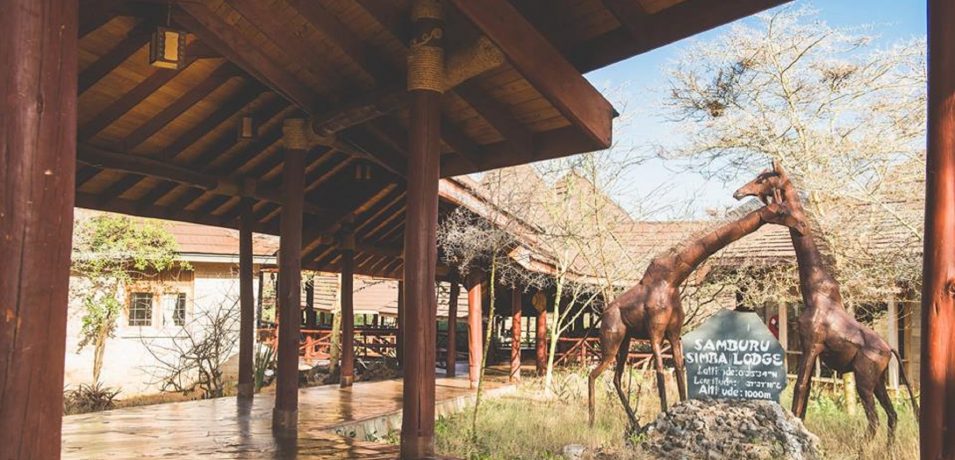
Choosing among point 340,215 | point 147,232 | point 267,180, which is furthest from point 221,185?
point 147,232

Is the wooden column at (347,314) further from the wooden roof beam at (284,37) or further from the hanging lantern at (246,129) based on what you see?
the wooden roof beam at (284,37)

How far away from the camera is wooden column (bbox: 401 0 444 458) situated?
5039 mm

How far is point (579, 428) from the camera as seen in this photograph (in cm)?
831

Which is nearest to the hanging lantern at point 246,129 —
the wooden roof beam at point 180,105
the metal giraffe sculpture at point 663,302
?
the wooden roof beam at point 180,105

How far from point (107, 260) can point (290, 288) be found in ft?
31.5

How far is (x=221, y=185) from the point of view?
9.38 meters

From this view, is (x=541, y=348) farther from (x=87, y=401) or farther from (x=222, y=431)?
(x=222, y=431)

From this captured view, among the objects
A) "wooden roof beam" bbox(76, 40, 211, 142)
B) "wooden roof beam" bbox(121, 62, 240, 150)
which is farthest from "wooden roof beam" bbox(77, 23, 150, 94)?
"wooden roof beam" bbox(121, 62, 240, 150)

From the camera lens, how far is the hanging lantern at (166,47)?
5684 millimetres

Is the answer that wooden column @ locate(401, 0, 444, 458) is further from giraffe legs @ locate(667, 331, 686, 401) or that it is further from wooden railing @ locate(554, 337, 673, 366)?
wooden railing @ locate(554, 337, 673, 366)

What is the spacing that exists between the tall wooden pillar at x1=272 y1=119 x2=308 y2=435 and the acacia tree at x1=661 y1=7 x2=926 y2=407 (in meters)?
7.35

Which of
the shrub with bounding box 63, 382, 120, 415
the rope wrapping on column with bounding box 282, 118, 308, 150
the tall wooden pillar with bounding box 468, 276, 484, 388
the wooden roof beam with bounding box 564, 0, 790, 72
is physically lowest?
the shrub with bounding box 63, 382, 120, 415

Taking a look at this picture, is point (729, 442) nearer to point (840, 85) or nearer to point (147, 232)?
point (840, 85)

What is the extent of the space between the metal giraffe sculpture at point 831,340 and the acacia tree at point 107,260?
1191 cm
